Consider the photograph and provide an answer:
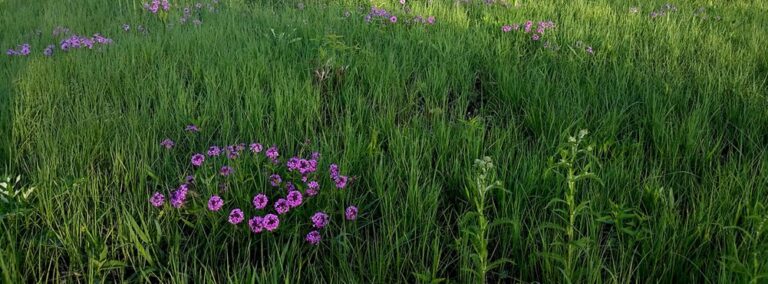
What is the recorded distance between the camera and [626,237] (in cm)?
157

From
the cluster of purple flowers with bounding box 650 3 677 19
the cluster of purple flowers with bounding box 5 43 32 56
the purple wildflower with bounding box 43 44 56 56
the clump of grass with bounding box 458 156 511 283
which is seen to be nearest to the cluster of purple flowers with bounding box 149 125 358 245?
the clump of grass with bounding box 458 156 511 283

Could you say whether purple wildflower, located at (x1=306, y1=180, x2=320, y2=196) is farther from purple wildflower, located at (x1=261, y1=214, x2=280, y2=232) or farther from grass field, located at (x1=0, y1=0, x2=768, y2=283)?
purple wildflower, located at (x1=261, y1=214, x2=280, y2=232)

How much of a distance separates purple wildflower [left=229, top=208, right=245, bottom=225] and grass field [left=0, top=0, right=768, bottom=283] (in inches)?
1.7

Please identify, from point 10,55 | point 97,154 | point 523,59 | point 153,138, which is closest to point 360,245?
point 153,138

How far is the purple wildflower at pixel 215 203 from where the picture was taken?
5.22 ft

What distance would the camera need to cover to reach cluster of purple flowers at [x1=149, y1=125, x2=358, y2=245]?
5.14 ft

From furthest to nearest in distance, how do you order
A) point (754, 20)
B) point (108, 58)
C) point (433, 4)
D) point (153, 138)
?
point (433, 4), point (754, 20), point (108, 58), point (153, 138)

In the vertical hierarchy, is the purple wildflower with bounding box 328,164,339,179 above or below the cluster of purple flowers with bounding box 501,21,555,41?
below

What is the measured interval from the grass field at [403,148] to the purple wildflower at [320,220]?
2.3 inches

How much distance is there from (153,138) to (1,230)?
1.99 feet

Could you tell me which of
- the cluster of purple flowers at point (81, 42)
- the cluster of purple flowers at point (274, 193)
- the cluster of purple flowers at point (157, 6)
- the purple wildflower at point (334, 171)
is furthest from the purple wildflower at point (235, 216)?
the cluster of purple flowers at point (157, 6)

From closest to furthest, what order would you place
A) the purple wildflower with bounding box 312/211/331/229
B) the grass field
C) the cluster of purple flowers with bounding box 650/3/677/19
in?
the grass field < the purple wildflower with bounding box 312/211/331/229 < the cluster of purple flowers with bounding box 650/3/677/19

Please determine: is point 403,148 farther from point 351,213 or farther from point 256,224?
point 256,224

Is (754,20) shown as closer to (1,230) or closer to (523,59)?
(523,59)
